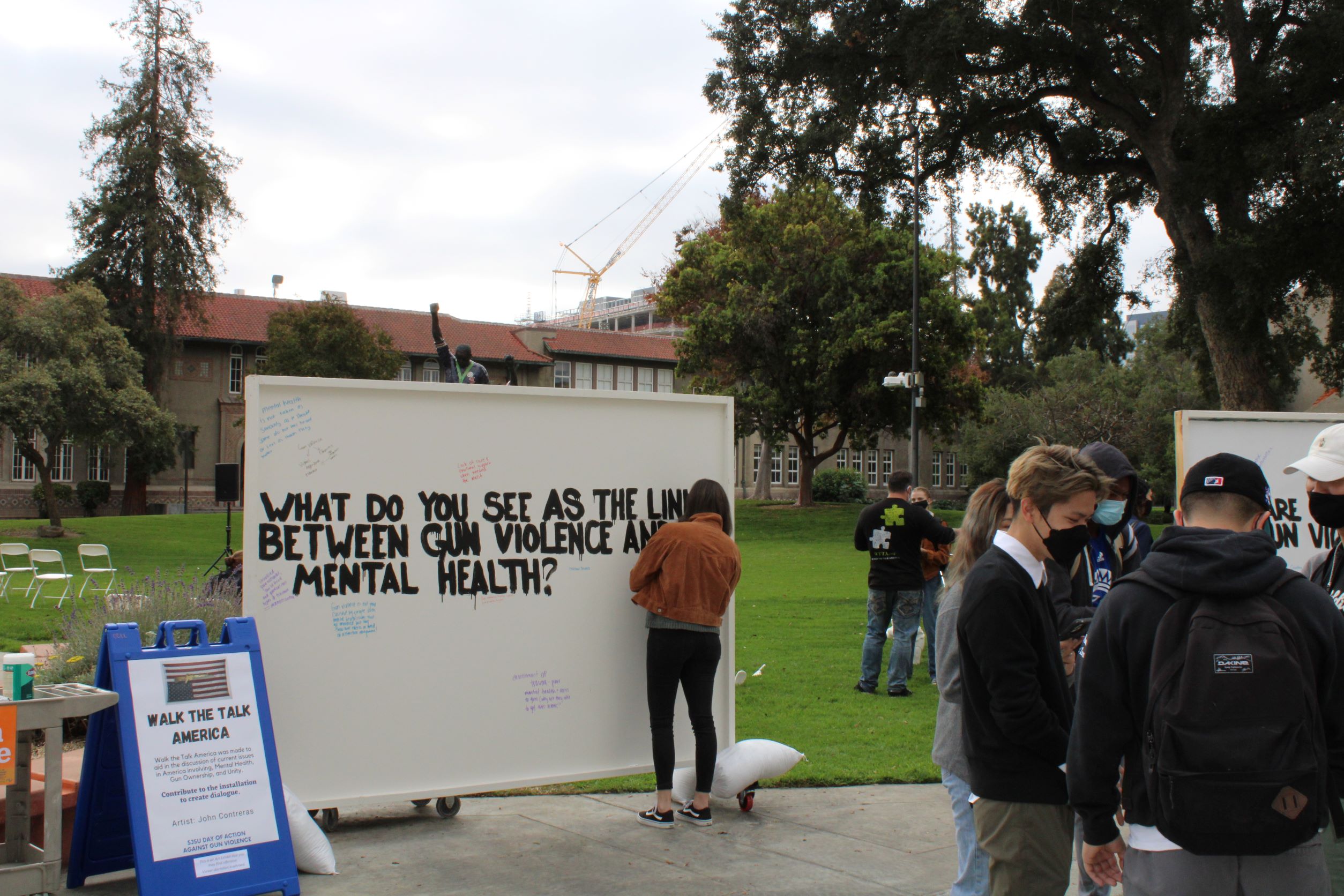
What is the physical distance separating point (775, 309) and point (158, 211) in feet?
85.4

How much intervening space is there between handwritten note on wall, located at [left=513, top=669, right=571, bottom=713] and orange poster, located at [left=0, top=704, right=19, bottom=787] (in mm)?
2310

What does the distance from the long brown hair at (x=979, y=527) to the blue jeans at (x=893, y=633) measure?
19.4 ft

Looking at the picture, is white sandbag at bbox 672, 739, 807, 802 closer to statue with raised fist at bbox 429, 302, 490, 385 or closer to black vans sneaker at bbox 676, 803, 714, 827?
black vans sneaker at bbox 676, 803, 714, 827

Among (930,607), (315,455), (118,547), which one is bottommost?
(118,547)

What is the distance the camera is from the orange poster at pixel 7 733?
437 cm

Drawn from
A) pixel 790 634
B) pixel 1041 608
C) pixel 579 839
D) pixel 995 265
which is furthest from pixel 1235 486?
pixel 995 265

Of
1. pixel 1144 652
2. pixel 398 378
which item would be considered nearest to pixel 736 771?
pixel 1144 652

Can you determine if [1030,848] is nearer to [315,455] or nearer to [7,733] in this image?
[315,455]

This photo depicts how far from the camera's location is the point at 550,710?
5.93m

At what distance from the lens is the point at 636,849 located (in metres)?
5.48

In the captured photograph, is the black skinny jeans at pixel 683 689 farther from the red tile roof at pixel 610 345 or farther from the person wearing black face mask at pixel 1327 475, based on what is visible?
the red tile roof at pixel 610 345

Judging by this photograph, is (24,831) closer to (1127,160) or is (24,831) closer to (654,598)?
(654,598)

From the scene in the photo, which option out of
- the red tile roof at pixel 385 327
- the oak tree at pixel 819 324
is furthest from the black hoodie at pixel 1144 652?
the red tile roof at pixel 385 327

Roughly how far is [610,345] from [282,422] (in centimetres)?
6899
